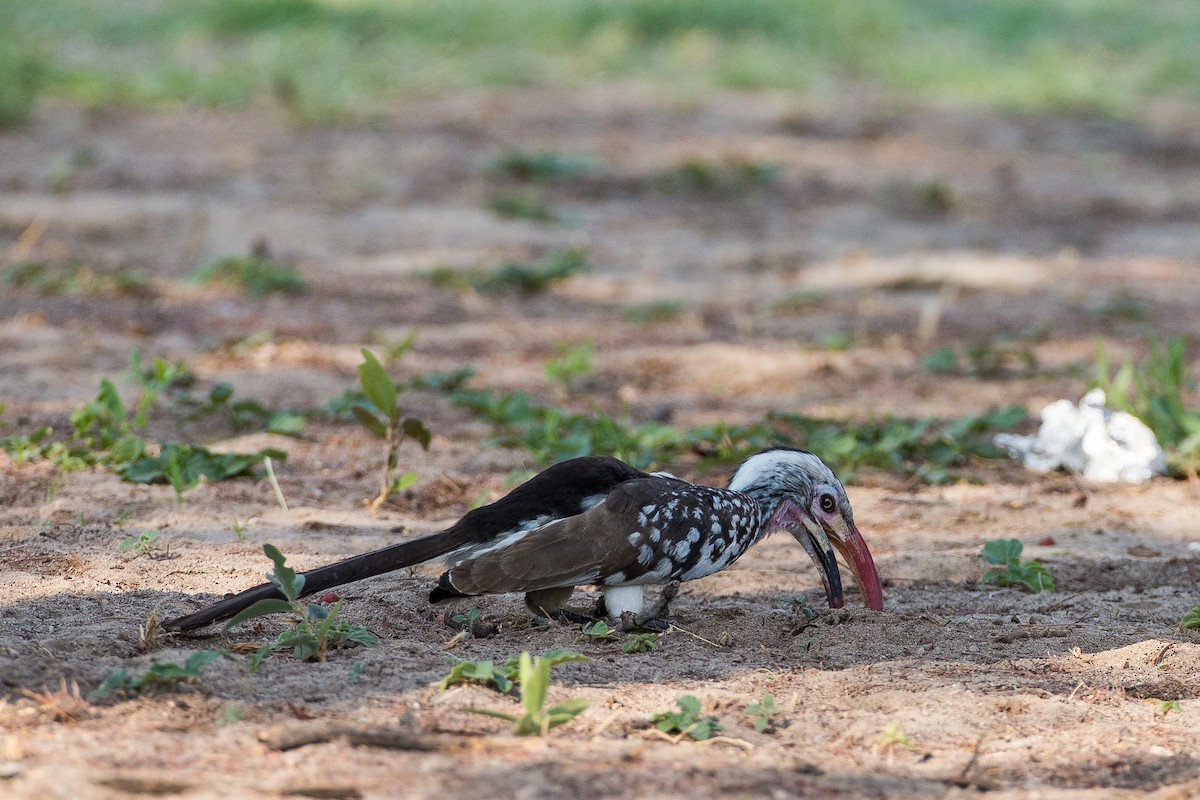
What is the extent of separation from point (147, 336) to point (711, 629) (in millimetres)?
3515

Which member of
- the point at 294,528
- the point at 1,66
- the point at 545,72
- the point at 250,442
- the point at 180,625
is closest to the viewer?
the point at 180,625

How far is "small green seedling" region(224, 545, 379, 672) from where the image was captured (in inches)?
124

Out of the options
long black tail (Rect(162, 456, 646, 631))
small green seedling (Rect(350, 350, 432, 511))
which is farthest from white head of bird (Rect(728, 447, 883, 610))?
small green seedling (Rect(350, 350, 432, 511))

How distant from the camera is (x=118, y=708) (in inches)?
112

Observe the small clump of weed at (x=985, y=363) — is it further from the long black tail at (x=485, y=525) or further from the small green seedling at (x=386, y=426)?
the long black tail at (x=485, y=525)

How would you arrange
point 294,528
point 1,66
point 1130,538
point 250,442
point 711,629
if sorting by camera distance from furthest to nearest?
point 1,66
point 250,442
point 1130,538
point 294,528
point 711,629

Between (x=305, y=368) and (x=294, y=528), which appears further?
(x=305, y=368)

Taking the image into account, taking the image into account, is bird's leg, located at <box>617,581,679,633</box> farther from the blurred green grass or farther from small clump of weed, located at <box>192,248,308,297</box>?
the blurred green grass

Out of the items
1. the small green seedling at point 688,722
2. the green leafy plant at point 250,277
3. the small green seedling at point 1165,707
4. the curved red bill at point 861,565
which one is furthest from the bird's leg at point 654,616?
the green leafy plant at point 250,277

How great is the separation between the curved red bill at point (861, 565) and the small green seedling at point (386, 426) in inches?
51.0

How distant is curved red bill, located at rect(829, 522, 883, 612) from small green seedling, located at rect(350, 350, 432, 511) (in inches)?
51.0

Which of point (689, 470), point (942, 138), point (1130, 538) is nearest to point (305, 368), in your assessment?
point (689, 470)

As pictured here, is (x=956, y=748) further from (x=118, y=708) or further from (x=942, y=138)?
(x=942, y=138)

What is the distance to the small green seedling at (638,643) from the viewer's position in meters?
3.48
